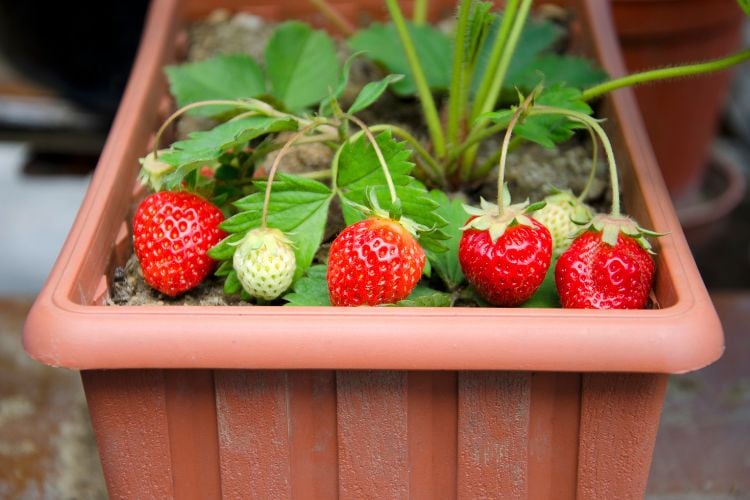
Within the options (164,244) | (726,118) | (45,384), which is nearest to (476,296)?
(164,244)

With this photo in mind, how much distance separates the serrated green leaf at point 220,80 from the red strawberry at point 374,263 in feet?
1.00

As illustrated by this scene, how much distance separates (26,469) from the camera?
1.12m

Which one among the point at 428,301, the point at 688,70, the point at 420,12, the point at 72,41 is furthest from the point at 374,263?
the point at 72,41

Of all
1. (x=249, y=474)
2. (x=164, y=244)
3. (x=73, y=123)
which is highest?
(x=164, y=244)

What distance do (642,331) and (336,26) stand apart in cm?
65

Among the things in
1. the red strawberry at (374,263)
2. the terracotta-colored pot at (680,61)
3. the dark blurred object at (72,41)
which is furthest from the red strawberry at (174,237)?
the terracotta-colored pot at (680,61)

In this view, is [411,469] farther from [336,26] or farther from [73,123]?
[73,123]

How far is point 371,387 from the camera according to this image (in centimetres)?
63

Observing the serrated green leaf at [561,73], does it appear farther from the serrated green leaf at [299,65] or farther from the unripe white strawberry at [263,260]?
the unripe white strawberry at [263,260]

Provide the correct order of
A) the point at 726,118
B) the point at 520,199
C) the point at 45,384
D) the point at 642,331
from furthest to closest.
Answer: the point at 726,118
the point at 45,384
the point at 520,199
the point at 642,331

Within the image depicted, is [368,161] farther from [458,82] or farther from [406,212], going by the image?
[458,82]

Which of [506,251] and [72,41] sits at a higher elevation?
[506,251]

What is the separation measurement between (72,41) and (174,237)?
79 cm

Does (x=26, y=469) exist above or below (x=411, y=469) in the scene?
below
